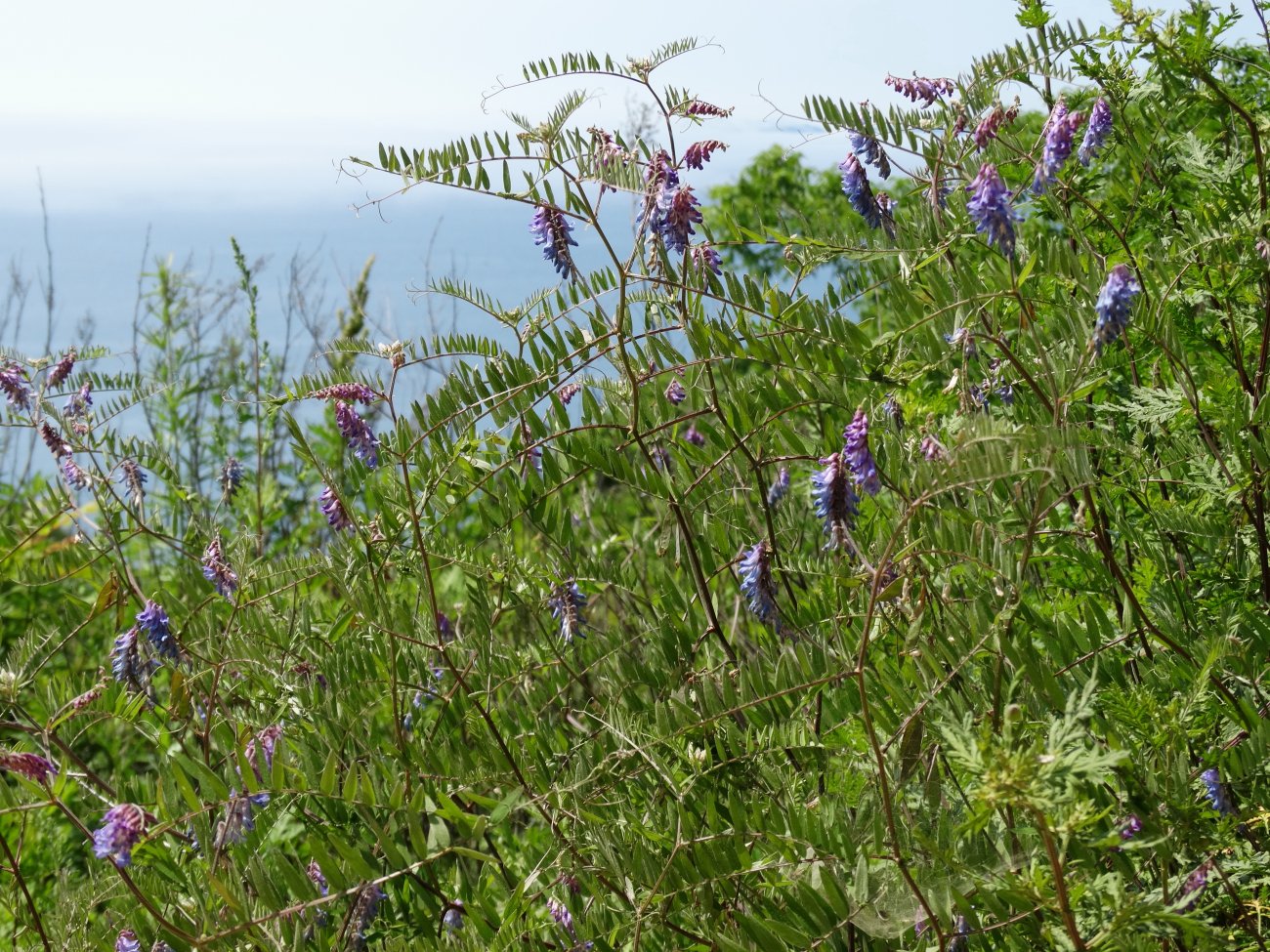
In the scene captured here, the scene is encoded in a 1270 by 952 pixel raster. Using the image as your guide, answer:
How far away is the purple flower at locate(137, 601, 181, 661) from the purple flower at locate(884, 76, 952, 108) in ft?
3.90

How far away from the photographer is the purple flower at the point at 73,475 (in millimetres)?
1863

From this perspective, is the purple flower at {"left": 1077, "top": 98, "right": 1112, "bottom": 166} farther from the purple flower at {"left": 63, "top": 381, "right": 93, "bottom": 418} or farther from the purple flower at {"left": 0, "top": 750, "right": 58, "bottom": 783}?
the purple flower at {"left": 63, "top": 381, "right": 93, "bottom": 418}

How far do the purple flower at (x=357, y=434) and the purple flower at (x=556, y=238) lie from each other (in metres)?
0.31

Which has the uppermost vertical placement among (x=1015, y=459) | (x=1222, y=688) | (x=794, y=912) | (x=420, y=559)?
(x=1015, y=459)

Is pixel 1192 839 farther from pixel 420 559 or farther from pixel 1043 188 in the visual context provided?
pixel 420 559

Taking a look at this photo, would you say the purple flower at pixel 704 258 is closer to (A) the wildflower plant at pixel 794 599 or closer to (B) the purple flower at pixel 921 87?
(A) the wildflower plant at pixel 794 599

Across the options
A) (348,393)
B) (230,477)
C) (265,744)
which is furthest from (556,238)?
(230,477)

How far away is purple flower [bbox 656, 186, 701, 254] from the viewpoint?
4.52ft

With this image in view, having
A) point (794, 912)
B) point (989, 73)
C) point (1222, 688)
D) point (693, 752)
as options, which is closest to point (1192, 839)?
point (1222, 688)

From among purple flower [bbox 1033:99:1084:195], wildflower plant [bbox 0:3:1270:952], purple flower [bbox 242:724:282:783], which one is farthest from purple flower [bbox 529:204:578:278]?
purple flower [bbox 242:724:282:783]

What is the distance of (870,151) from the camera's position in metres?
1.51

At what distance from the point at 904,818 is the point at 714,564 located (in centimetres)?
60

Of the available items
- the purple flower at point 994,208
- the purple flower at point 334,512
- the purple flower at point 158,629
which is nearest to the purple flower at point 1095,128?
the purple flower at point 994,208

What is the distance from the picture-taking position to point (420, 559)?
1.52 m
